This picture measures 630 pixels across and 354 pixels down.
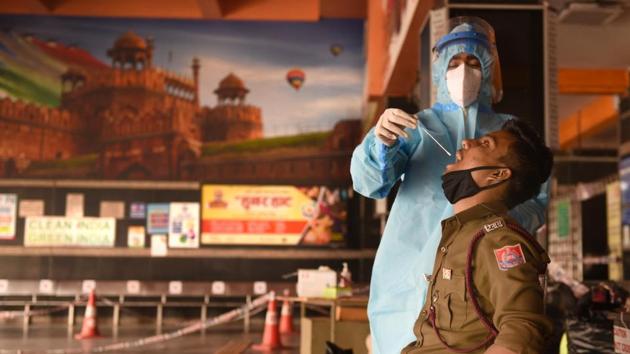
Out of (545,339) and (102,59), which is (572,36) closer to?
(102,59)

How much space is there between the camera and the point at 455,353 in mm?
1590

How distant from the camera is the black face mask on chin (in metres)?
1.73

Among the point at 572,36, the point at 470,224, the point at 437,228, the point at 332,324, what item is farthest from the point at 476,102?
the point at 572,36

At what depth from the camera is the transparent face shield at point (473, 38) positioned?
7.76 ft

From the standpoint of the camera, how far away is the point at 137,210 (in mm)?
11703

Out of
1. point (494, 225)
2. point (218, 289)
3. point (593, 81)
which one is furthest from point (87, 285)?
point (494, 225)

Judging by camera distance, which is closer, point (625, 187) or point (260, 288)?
point (625, 187)

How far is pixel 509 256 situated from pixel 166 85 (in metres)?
11.0

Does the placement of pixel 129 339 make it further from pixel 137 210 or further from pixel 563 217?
pixel 563 217

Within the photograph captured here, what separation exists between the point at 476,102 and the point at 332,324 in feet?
9.19

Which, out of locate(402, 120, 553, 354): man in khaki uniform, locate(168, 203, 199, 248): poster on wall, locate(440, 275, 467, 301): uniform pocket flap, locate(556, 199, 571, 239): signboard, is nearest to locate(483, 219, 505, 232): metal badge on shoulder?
locate(402, 120, 553, 354): man in khaki uniform

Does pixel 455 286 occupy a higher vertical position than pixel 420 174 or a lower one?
lower

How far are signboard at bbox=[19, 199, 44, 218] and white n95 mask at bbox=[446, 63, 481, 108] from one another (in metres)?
10.3

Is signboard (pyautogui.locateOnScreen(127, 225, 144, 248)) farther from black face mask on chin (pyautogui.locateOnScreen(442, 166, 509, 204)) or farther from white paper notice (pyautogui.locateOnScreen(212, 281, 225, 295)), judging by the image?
black face mask on chin (pyautogui.locateOnScreen(442, 166, 509, 204))
